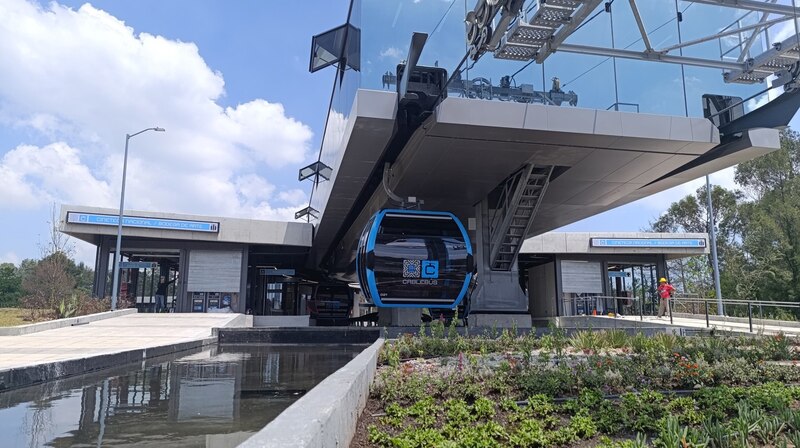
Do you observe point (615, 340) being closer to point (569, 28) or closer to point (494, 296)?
point (569, 28)

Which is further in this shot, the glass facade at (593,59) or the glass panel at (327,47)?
the glass panel at (327,47)

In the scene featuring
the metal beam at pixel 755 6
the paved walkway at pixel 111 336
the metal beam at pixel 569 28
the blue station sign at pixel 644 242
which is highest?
the metal beam at pixel 755 6

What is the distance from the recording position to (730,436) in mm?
3832

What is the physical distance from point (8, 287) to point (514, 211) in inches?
2892

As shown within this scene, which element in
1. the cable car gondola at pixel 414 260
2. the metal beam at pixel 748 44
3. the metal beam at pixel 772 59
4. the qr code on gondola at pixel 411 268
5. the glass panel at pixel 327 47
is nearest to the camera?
→ the metal beam at pixel 772 59

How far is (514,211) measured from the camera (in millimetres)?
18672

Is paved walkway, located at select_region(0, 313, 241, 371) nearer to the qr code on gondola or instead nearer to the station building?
the qr code on gondola

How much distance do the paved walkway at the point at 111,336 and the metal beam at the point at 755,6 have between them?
1310 centimetres

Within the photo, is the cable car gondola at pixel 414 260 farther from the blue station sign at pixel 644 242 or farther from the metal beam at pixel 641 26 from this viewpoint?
the blue station sign at pixel 644 242

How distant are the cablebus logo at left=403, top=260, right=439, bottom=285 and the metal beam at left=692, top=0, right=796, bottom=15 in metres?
8.83

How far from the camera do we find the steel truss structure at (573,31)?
374 inches

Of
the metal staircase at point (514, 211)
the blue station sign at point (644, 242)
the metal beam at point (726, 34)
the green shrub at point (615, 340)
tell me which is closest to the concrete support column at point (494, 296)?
the metal staircase at point (514, 211)

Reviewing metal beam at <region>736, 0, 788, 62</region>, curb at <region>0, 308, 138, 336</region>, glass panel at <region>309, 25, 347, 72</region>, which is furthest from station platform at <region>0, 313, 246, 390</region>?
metal beam at <region>736, 0, 788, 62</region>

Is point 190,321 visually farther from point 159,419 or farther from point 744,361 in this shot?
point 744,361
